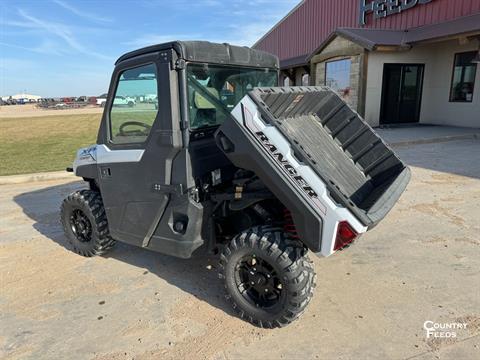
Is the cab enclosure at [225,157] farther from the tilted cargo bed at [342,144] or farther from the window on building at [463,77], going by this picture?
the window on building at [463,77]

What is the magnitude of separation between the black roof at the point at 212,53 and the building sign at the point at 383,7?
13855mm

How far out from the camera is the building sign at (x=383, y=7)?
15.1 metres

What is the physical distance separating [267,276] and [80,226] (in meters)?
2.65

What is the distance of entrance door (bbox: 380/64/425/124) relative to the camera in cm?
1488

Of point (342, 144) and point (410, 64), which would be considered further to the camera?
point (410, 64)

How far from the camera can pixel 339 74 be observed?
52.9 ft

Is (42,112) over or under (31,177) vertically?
under

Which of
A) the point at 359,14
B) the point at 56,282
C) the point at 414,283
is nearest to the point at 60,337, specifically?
the point at 56,282

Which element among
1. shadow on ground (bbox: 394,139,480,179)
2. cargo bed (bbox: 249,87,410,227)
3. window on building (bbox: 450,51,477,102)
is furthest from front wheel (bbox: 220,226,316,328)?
window on building (bbox: 450,51,477,102)

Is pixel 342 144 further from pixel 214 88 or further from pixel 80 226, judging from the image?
pixel 80 226

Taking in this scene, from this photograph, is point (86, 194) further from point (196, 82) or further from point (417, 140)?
point (417, 140)

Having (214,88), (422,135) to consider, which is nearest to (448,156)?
(422,135)

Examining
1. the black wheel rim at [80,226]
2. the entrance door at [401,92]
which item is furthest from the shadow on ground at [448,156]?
the black wheel rim at [80,226]

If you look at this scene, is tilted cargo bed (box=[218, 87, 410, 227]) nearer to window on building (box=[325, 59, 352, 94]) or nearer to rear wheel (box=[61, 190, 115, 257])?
rear wheel (box=[61, 190, 115, 257])
